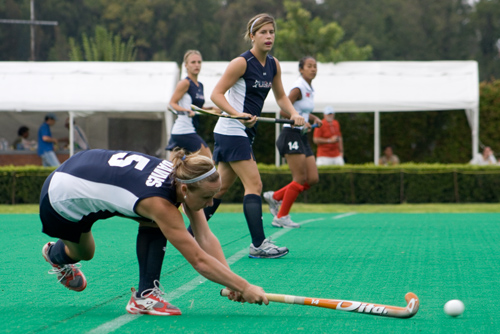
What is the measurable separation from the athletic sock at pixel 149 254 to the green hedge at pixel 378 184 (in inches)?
398

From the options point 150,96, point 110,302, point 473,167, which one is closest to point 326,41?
point 150,96

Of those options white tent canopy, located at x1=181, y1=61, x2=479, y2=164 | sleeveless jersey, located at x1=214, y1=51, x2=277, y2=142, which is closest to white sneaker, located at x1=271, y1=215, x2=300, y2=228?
sleeveless jersey, located at x1=214, y1=51, x2=277, y2=142

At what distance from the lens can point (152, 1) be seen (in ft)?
163

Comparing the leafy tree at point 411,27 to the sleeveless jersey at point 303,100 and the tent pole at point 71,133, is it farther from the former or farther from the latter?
the sleeveless jersey at point 303,100

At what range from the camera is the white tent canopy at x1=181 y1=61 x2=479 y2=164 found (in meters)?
16.9

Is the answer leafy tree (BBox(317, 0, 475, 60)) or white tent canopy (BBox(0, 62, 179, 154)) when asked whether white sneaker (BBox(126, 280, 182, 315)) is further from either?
leafy tree (BBox(317, 0, 475, 60))

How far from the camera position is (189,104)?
9.27 metres

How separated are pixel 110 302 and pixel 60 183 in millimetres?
811

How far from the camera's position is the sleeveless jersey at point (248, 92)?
5914 millimetres

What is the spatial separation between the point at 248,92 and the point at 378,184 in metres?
8.36

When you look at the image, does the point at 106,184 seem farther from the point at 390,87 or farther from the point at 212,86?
the point at 390,87

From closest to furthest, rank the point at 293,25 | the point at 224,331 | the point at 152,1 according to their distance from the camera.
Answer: the point at 224,331 < the point at 293,25 < the point at 152,1

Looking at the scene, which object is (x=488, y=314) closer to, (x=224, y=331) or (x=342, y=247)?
(x=224, y=331)

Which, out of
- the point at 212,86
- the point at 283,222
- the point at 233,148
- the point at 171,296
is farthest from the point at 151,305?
the point at 212,86
